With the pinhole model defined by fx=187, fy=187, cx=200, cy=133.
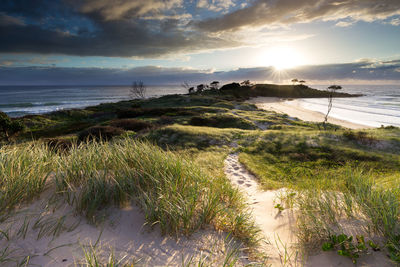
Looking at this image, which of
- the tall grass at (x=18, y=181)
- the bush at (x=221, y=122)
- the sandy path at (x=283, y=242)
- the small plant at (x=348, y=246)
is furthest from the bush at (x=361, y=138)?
the tall grass at (x=18, y=181)

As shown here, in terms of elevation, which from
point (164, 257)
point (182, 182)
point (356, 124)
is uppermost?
point (182, 182)

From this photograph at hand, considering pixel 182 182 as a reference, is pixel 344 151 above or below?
below

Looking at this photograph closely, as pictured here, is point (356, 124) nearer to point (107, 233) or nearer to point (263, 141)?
point (263, 141)

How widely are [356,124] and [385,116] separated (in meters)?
8.86

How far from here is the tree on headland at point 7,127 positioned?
1658cm

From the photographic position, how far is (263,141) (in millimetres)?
14695

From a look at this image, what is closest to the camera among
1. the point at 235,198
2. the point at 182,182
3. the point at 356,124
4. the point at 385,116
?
the point at 182,182

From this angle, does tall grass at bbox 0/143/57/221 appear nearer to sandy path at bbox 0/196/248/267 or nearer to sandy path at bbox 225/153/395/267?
sandy path at bbox 0/196/248/267

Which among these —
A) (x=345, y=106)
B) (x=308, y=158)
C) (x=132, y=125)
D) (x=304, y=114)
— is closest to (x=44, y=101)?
(x=132, y=125)

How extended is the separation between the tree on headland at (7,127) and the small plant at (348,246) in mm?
23792

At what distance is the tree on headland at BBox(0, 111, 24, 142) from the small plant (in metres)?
23.8

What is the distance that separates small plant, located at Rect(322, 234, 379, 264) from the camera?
2.97m

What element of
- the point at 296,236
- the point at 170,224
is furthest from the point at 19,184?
the point at 296,236

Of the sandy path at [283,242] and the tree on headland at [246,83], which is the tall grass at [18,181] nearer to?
the sandy path at [283,242]
